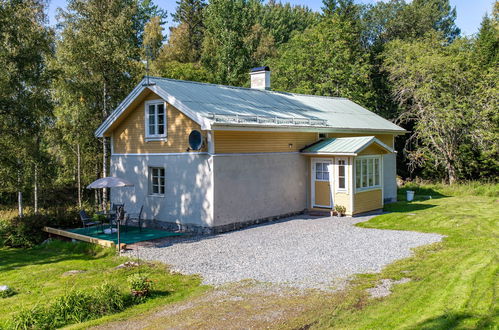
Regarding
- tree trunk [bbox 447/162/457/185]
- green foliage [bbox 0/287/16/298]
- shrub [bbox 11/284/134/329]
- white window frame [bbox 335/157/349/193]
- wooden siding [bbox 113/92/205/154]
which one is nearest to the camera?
shrub [bbox 11/284/134/329]

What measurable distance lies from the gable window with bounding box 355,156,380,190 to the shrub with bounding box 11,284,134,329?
37.8 feet

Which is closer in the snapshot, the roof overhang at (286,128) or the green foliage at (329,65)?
the roof overhang at (286,128)

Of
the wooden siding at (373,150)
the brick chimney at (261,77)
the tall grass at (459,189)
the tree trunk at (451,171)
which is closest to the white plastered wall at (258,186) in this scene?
Answer: the wooden siding at (373,150)

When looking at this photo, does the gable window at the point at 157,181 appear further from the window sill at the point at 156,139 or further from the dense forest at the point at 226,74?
the dense forest at the point at 226,74

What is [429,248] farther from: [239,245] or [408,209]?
[408,209]

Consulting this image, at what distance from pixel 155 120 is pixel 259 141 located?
13.0 feet

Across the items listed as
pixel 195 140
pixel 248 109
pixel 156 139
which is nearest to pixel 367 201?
pixel 248 109

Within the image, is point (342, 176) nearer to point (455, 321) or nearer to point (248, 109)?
point (248, 109)

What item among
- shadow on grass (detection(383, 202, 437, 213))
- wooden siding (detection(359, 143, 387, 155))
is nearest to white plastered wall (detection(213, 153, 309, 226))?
wooden siding (detection(359, 143, 387, 155))

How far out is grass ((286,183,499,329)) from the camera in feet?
20.9

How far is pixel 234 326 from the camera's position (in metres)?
6.47

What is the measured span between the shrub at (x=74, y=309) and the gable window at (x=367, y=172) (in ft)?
37.8

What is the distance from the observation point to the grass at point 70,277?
8.22 meters

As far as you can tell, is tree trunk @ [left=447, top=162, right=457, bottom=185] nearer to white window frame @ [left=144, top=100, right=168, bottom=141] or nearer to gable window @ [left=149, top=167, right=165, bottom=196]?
gable window @ [left=149, top=167, right=165, bottom=196]
